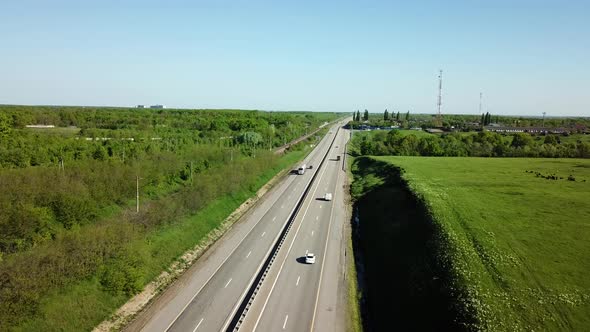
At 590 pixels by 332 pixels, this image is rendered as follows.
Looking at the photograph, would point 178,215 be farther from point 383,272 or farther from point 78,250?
point 383,272

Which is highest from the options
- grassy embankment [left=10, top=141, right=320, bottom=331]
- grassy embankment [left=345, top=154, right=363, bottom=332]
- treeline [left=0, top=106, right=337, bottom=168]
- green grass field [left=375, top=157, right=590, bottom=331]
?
treeline [left=0, top=106, right=337, bottom=168]

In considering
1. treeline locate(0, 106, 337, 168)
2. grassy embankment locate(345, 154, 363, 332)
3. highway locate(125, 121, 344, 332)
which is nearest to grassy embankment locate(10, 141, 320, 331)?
highway locate(125, 121, 344, 332)

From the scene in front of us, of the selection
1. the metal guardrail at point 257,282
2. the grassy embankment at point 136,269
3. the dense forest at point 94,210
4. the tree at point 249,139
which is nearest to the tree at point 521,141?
the dense forest at point 94,210

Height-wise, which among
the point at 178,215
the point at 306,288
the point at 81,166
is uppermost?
the point at 81,166

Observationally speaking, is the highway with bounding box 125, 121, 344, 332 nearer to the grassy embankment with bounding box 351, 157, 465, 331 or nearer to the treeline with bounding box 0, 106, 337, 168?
the grassy embankment with bounding box 351, 157, 465, 331

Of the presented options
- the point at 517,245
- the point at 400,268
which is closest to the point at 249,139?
the point at 400,268

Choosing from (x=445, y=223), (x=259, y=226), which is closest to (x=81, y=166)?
(x=259, y=226)
